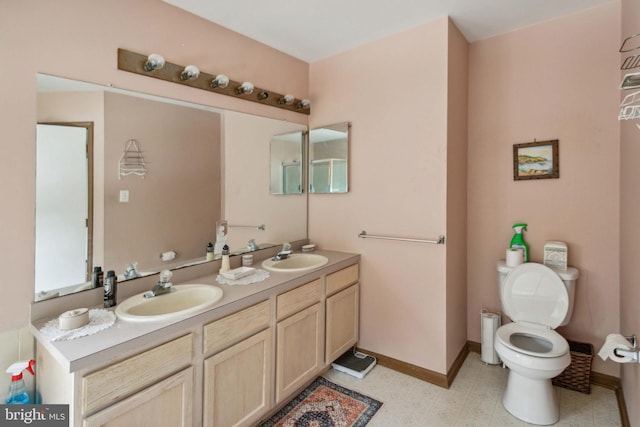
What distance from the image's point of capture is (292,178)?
2701 millimetres

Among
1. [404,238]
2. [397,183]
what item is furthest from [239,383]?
[397,183]

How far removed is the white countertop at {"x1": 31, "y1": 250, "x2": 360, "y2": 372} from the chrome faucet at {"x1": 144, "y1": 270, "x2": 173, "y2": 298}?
173 mm

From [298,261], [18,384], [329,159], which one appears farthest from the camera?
[329,159]

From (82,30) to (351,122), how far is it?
1748mm

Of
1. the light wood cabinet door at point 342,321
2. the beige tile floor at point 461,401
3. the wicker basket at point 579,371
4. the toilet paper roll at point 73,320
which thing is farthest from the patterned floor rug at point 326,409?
the wicker basket at point 579,371

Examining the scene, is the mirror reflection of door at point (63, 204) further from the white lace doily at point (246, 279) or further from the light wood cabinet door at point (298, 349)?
the light wood cabinet door at point (298, 349)

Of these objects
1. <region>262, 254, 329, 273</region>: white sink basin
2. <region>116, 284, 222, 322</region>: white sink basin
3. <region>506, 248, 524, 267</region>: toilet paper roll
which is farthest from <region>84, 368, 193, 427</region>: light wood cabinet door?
<region>506, 248, 524, 267</region>: toilet paper roll

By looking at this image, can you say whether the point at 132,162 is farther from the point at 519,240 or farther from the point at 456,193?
the point at 519,240

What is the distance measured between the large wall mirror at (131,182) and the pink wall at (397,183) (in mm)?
794

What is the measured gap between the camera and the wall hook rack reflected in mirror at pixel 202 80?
166 cm

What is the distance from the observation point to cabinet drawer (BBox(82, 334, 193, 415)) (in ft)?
3.42

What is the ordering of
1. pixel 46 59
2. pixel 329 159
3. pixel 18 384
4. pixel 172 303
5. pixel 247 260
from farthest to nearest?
pixel 329 159
pixel 247 260
pixel 172 303
pixel 46 59
pixel 18 384

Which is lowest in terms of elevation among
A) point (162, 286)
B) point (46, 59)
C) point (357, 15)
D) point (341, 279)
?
point (341, 279)

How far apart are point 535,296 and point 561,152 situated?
3.36 feet
